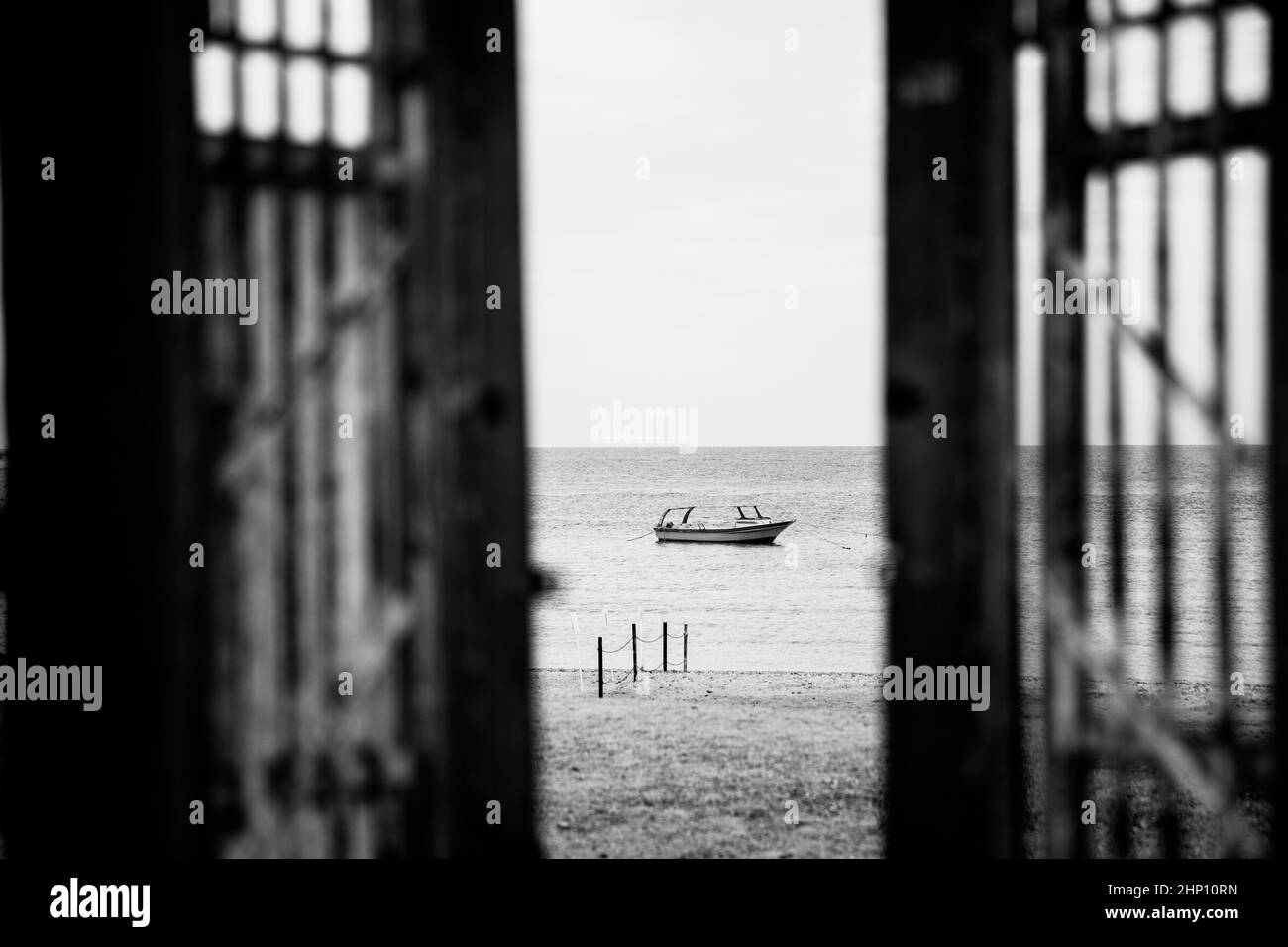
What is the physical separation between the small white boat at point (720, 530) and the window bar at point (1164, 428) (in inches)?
1145

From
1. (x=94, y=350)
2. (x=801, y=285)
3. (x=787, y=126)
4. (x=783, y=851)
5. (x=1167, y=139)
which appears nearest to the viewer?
(x=94, y=350)

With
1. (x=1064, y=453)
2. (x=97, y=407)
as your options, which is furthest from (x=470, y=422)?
(x=1064, y=453)

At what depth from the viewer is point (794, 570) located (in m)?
28.6

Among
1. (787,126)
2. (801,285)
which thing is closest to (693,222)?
(787,126)

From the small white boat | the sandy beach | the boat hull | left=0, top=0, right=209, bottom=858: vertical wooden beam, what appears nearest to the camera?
left=0, top=0, right=209, bottom=858: vertical wooden beam

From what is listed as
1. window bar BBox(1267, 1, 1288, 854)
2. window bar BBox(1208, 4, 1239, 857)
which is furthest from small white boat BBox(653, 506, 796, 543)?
window bar BBox(1267, 1, 1288, 854)

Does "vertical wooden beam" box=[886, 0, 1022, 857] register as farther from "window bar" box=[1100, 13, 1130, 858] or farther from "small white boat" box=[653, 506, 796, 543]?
"small white boat" box=[653, 506, 796, 543]

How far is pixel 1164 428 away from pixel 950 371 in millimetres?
723

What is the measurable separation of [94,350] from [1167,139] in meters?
2.69

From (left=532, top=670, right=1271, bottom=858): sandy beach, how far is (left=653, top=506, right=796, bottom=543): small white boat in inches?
706

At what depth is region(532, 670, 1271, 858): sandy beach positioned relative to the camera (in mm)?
5605

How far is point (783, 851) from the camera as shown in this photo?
6.19 m

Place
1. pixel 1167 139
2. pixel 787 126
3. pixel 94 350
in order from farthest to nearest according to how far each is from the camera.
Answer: pixel 787 126 < pixel 1167 139 < pixel 94 350

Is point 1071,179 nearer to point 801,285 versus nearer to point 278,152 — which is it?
point 278,152
